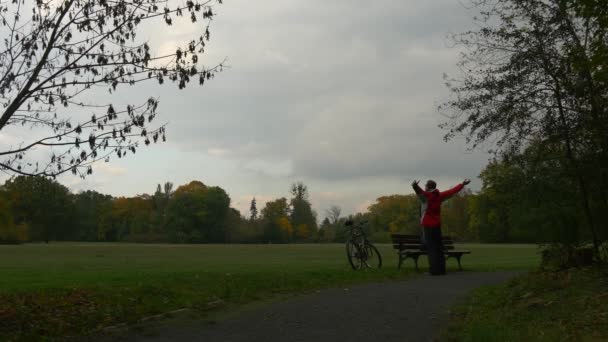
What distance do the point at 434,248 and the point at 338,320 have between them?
760 centimetres

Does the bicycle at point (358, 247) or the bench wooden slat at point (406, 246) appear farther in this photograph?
the bench wooden slat at point (406, 246)

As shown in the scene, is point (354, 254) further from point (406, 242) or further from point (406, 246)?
point (406, 242)

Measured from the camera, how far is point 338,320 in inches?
361

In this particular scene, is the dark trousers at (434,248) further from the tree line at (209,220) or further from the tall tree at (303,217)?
the tall tree at (303,217)

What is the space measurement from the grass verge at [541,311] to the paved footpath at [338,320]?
19.3 inches

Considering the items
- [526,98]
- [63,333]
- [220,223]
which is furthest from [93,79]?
[220,223]

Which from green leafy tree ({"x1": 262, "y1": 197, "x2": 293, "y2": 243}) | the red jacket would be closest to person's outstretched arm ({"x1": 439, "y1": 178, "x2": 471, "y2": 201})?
the red jacket

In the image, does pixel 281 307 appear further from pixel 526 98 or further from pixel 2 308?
pixel 526 98

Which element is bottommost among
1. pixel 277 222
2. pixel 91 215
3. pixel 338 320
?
pixel 338 320

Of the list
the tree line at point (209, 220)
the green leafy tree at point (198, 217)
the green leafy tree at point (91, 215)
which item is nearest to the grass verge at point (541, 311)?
the tree line at point (209, 220)

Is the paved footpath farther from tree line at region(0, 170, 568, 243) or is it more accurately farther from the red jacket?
tree line at region(0, 170, 568, 243)

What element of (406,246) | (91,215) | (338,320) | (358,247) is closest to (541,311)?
(338,320)

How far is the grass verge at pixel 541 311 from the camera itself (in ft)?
23.2

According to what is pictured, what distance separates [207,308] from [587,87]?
806cm
